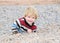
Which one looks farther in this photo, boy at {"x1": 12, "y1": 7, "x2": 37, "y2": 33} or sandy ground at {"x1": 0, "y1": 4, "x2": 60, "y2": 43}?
boy at {"x1": 12, "y1": 7, "x2": 37, "y2": 33}

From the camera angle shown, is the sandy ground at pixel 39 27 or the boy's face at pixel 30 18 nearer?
the sandy ground at pixel 39 27

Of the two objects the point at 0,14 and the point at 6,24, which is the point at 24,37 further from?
the point at 0,14

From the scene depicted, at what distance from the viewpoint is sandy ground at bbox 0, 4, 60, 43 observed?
4.76 feet

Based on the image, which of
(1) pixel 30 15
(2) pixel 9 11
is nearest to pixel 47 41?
(1) pixel 30 15

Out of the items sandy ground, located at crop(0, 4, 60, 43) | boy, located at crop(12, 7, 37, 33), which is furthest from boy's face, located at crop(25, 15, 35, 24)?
sandy ground, located at crop(0, 4, 60, 43)

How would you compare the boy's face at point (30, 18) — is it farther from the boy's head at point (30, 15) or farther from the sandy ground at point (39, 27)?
the sandy ground at point (39, 27)

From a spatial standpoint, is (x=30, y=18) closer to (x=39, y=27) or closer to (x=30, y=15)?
(x=30, y=15)

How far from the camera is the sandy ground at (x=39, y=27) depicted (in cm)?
145

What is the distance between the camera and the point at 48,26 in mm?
1837

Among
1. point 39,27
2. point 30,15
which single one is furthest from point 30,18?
point 39,27

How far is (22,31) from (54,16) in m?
0.67

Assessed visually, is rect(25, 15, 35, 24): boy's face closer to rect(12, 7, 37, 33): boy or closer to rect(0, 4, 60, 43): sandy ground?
rect(12, 7, 37, 33): boy

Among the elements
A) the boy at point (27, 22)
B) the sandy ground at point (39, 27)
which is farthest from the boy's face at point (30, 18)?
the sandy ground at point (39, 27)

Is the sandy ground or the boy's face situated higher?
the boy's face
